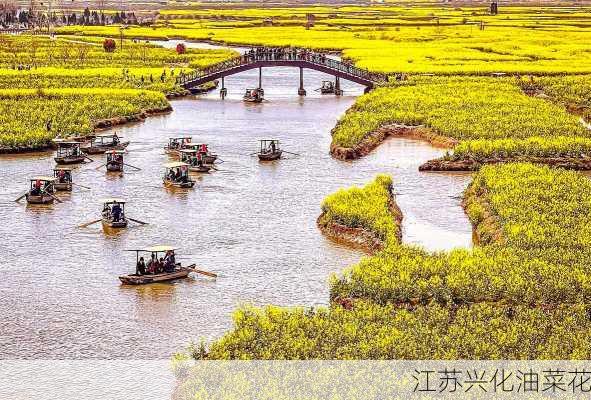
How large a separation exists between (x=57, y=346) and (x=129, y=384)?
3.53m

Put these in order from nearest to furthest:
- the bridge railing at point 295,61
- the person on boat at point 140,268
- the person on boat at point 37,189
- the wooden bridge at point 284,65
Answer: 1. the person on boat at point 140,268
2. the person on boat at point 37,189
3. the wooden bridge at point 284,65
4. the bridge railing at point 295,61

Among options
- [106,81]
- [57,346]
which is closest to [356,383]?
[57,346]

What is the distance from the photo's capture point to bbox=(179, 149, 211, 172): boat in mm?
55062

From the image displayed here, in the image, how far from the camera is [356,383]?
952 inches

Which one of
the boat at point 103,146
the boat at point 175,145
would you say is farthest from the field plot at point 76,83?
the boat at point 175,145

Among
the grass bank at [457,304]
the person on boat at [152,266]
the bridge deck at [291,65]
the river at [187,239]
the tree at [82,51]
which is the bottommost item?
the river at [187,239]

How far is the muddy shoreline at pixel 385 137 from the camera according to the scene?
59.6 metres

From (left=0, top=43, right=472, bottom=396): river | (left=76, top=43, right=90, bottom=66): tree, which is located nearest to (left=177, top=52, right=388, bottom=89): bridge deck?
(left=0, top=43, right=472, bottom=396): river

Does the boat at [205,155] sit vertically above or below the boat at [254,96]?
above

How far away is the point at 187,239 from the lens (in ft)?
135

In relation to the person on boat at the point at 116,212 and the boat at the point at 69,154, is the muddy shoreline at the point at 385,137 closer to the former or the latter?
the boat at the point at 69,154

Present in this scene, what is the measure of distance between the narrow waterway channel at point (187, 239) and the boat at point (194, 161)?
72 cm

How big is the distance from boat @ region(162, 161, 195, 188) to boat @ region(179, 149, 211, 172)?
337 cm

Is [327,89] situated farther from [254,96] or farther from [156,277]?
[156,277]
